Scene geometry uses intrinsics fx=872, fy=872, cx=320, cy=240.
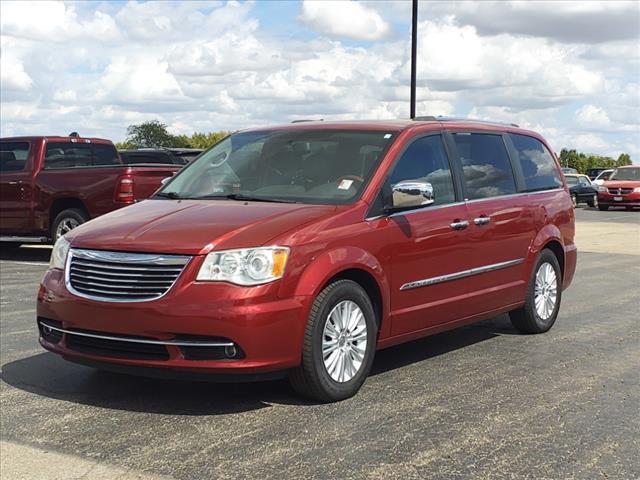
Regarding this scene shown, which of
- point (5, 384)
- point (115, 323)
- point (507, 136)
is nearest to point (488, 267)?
point (507, 136)

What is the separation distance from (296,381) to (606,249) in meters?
12.9

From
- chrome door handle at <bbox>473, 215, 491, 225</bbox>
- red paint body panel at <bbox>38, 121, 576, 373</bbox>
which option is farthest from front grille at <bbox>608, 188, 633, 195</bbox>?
chrome door handle at <bbox>473, 215, 491, 225</bbox>

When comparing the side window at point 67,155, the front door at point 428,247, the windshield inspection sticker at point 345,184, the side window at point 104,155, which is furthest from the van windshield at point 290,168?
the side window at point 104,155

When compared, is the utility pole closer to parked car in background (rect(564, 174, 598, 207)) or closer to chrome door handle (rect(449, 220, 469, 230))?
chrome door handle (rect(449, 220, 469, 230))

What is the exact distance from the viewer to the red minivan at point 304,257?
4.93m

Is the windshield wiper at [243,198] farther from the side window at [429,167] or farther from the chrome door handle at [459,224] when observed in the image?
the chrome door handle at [459,224]

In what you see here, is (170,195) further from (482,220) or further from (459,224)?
(482,220)

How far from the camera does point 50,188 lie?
13812 millimetres

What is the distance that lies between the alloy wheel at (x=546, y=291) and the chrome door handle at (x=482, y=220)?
1089 mm

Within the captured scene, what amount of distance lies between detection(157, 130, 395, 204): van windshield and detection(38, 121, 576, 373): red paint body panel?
5.6 inches

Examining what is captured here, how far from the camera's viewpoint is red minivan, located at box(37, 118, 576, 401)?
→ 16.2 ft

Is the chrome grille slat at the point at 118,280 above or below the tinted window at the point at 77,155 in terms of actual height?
below

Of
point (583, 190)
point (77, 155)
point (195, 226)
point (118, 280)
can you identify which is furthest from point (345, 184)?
point (583, 190)

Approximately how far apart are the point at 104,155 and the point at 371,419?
37.3 ft
